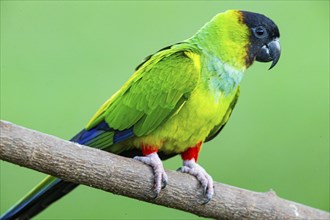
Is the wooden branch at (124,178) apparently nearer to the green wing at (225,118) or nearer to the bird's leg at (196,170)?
the bird's leg at (196,170)

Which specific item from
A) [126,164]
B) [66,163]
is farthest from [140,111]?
[66,163]

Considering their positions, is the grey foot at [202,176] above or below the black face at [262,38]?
below

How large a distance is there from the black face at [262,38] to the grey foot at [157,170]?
0.62m

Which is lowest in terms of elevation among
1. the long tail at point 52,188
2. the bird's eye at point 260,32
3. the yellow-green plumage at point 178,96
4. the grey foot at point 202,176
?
the grey foot at point 202,176

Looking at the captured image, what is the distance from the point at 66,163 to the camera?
198 centimetres

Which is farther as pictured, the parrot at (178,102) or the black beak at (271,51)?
the black beak at (271,51)

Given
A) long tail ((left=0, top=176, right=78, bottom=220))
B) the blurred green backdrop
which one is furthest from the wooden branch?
the blurred green backdrop

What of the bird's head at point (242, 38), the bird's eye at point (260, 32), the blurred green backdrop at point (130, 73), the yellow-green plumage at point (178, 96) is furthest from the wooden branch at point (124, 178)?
the blurred green backdrop at point (130, 73)

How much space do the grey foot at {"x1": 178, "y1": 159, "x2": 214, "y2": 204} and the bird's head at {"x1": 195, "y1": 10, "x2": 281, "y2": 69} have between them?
45 cm

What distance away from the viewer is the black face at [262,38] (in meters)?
2.53

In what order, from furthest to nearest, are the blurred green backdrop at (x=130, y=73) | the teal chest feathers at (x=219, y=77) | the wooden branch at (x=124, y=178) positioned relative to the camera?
the blurred green backdrop at (x=130, y=73), the teal chest feathers at (x=219, y=77), the wooden branch at (x=124, y=178)

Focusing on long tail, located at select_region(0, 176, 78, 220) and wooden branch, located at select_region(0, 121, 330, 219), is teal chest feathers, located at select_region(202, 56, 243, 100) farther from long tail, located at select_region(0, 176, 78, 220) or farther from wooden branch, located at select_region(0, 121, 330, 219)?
long tail, located at select_region(0, 176, 78, 220)

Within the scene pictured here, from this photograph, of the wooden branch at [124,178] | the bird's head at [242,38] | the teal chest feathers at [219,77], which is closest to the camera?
the wooden branch at [124,178]

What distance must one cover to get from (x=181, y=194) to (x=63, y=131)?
41.9 inches
